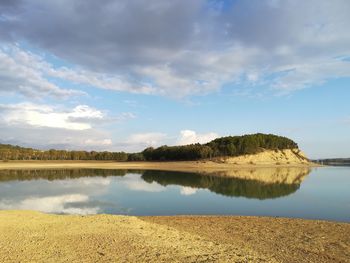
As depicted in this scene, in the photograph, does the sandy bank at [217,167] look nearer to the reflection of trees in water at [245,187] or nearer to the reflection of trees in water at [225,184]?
the reflection of trees in water at [225,184]

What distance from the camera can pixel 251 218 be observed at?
899 inches

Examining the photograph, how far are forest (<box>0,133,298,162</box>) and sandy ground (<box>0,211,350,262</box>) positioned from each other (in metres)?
117

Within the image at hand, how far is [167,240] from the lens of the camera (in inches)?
614

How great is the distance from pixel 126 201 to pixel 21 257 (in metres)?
22.2

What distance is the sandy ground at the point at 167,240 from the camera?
1309 cm

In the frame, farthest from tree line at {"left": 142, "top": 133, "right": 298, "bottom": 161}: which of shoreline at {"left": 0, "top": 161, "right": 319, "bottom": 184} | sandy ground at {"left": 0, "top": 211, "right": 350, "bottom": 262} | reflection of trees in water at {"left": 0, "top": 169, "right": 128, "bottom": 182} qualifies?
sandy ground at {"left": 0, "top": 211, "right": 350, "bottom": 262}

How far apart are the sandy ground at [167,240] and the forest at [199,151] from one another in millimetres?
117233

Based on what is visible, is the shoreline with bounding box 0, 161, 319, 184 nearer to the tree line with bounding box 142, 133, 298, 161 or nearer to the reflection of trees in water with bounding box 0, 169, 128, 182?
the tree line with bounding box 142, 133, 298, 161

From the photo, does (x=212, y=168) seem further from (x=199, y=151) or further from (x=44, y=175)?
(x=44, y=175)


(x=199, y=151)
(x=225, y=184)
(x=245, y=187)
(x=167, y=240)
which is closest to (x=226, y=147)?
(x=199, y=151)

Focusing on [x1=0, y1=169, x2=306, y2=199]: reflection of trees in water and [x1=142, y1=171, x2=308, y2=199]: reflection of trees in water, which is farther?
[x1=0, y1=169, x2=306, y2=199]: reflection of trees in water

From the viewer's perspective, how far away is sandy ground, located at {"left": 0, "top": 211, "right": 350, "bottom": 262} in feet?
42.9

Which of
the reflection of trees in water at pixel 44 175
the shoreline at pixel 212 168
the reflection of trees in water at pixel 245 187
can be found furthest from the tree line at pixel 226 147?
the reflection of trees in water at pixel 245 187

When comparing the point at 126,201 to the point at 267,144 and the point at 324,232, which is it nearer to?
the point at 324,232
